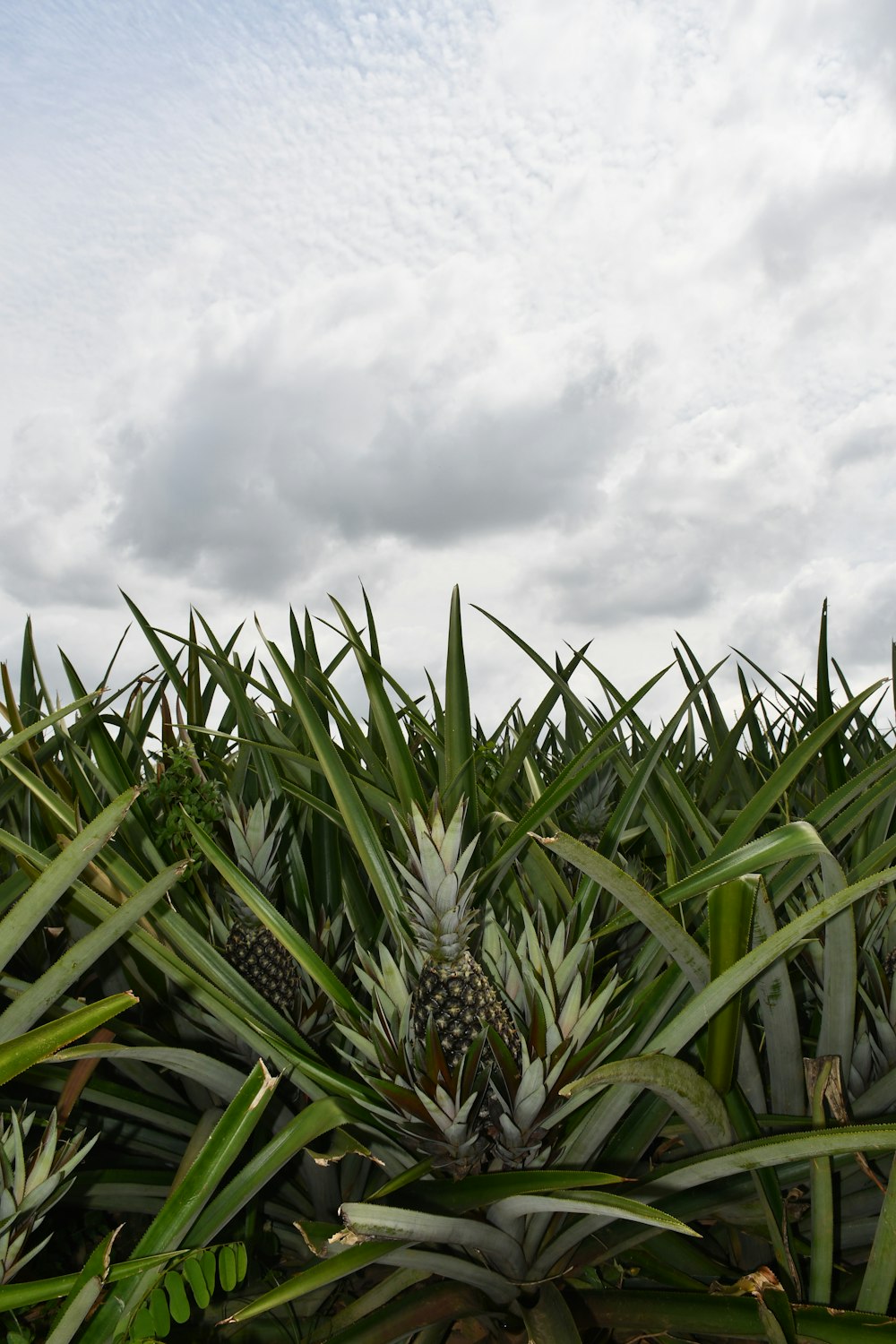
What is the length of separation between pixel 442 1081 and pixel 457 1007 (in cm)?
9

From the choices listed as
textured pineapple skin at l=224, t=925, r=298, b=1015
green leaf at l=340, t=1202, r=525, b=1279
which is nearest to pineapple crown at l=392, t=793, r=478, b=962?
green leaf at l=340, t=1202, r=525, b=1279

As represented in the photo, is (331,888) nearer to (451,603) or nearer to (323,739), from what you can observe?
(323,739)

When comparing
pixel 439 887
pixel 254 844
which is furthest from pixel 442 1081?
pixel 254 844

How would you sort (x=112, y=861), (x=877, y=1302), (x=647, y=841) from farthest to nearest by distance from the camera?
1. (x=647, y=841)
2. (x=112, y=861)
3. (x=877, y=1302)

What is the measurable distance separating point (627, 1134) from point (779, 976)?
0.32m

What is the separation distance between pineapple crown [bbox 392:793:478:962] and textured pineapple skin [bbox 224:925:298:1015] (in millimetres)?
397

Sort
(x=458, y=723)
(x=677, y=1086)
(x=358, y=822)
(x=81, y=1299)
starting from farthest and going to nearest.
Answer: (x=458, y=723), (x=358, y=822), (x=677, y=1086), (x=81, y=1299)

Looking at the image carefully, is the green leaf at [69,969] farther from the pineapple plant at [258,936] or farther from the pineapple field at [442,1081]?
the pineapple plant at [258,936]

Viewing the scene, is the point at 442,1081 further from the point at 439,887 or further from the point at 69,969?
the point at 69,969

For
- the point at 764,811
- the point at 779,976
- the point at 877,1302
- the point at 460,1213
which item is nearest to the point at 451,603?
the point at 764,811

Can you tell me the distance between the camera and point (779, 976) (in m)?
1.35

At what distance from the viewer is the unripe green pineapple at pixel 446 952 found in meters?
1.12

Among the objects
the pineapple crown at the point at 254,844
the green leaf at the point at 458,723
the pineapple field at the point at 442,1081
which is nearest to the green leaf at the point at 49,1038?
the pineapple field at the point at 442,1081

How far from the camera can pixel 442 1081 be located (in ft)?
3.64
